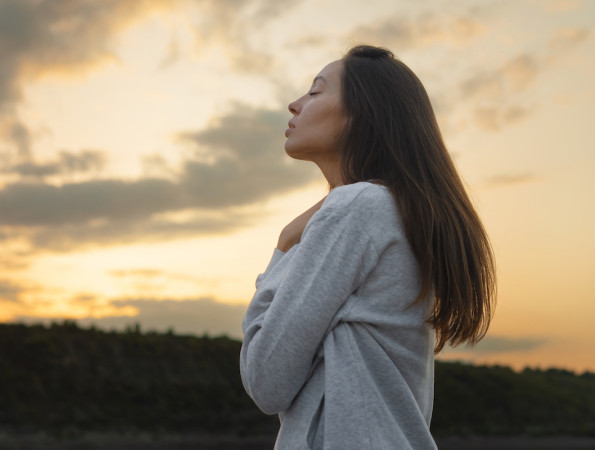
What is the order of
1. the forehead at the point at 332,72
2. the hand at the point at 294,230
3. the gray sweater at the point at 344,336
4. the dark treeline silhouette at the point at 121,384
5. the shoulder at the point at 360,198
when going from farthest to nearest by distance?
the dark treeline silhouette at the point at 121,384
the forehead at the point at 332,72
the hand at the point at 294,230
the shoulder at the point at 360,198
the gray sweater at the point at 344,336

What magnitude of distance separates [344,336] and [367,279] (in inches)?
6.5

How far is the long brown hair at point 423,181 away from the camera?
1.75 m

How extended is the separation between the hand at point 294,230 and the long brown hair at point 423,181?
150 mm

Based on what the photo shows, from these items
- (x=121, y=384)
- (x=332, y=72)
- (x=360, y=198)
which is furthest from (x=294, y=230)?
(x=121, y=384)

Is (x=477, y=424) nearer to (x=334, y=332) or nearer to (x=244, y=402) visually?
(x=244, y=402)

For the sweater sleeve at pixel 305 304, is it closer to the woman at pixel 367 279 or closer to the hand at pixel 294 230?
the woman at pixel 367 279

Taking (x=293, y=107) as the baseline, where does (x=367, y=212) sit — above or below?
below

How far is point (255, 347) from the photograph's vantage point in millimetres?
1620

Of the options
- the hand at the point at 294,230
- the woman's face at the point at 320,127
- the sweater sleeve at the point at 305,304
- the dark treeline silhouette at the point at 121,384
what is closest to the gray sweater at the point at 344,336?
the sweater sleeve at the point at 305,304

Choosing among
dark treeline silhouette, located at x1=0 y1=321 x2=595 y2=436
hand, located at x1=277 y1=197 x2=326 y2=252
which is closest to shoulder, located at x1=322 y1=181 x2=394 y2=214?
hand, located at x1=277 y1=197 x2=326 y2=252

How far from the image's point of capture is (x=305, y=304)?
62.2 inches

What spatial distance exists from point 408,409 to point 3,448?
8.75 meters

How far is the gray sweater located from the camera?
157 cm

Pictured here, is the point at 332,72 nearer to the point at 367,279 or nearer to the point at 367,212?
the point at 367,212
